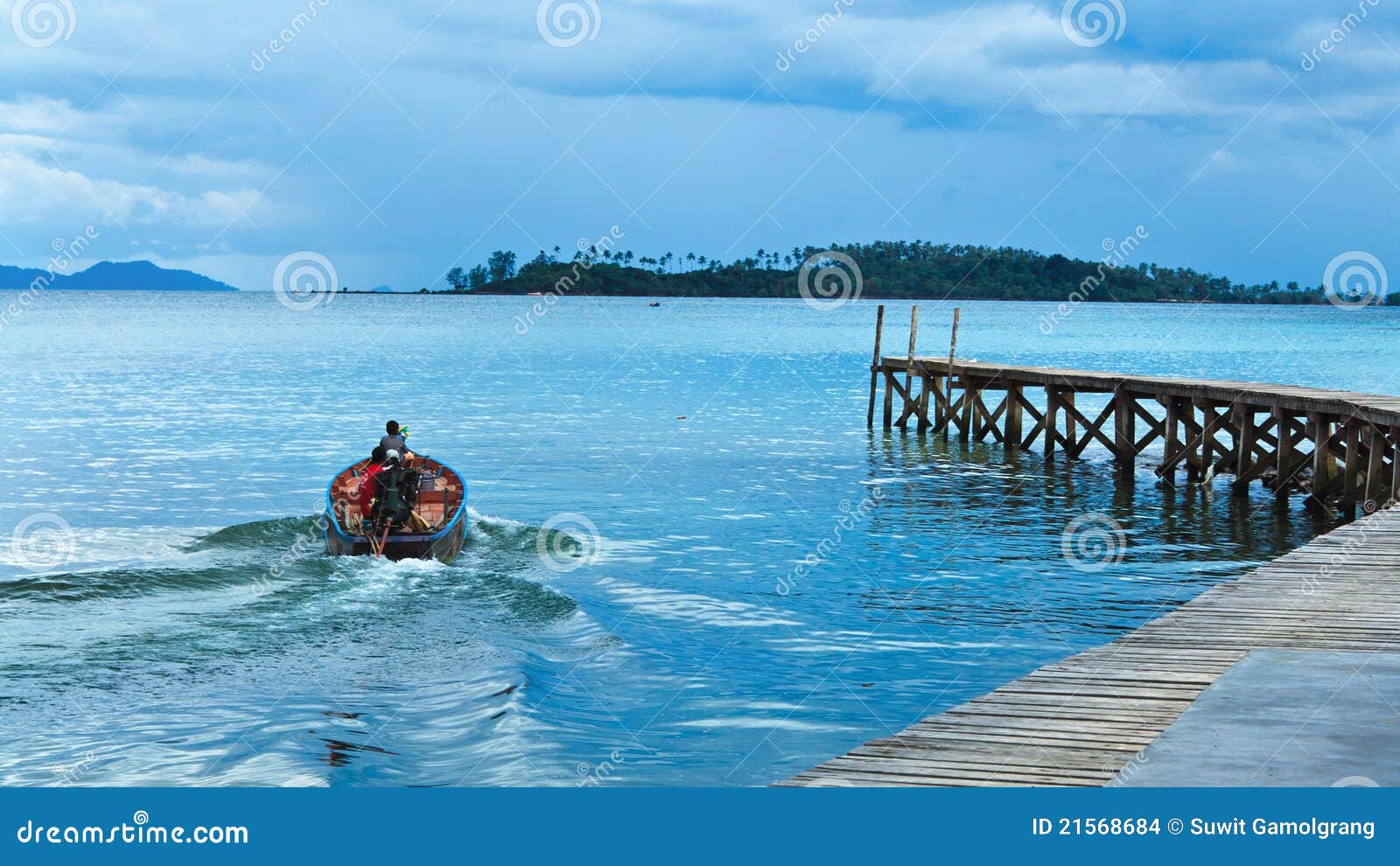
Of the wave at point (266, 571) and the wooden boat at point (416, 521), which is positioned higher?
the wooden boat at point (416, 521)

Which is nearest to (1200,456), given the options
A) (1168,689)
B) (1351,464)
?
(1351,464)

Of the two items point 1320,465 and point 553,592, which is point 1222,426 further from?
point 553,592

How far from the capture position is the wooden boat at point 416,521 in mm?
17297

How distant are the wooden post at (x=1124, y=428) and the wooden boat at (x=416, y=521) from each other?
14.3 meters

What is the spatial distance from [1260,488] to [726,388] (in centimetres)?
3143

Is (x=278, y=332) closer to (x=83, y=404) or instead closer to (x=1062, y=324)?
(x=83, y=404)

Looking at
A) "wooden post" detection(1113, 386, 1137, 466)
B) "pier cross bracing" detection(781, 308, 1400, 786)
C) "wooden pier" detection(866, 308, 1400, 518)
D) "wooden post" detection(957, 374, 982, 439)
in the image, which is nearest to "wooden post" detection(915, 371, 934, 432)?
"wooden pier" detection(866, 308, 1400, 518)

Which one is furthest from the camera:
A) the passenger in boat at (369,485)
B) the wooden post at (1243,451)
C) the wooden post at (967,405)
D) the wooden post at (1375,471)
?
the wooden post at (967,405)

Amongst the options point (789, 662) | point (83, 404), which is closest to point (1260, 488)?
point (789, 662)

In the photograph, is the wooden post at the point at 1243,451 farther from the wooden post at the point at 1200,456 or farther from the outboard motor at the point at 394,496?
the outboard motor at the point at 394,496

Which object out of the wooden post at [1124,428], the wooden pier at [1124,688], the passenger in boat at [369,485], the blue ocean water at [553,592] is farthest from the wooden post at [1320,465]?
the passenger in boat at [369,485]

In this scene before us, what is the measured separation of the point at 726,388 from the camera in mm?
55031

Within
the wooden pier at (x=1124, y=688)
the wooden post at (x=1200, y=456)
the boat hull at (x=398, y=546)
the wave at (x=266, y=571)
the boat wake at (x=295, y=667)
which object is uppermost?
the wooden post at (x=1200, y=456)

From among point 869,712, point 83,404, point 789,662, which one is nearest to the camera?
point 869,712
